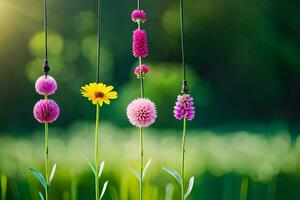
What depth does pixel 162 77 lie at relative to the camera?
1.31 meters

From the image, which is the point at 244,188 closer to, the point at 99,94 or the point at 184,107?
the point at 184,107

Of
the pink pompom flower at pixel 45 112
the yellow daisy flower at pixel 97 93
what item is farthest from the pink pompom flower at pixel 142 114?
the pink pompom flower at pixel 45 112

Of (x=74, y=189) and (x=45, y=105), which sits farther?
(x=74, y=189)

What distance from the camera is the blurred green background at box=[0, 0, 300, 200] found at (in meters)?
1.27

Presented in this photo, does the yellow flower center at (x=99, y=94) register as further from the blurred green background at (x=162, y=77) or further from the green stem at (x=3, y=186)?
the green stem at (x=3, y=186)

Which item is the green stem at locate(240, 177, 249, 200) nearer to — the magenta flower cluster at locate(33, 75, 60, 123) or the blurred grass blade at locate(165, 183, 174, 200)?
the blurred grass blade at locate(165, 183, 174, 200)

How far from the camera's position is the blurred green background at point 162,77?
1.27 m

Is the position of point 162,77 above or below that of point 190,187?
above

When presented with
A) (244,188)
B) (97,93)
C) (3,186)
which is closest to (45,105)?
(97,93)

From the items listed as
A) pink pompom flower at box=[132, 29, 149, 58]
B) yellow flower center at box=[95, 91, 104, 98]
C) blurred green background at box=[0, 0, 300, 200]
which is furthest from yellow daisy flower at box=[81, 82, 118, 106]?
blurred green background at box=[0, 0, 300, 200]

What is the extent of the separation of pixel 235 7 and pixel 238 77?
0.20m

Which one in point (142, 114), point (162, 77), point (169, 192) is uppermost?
point (162, 77)

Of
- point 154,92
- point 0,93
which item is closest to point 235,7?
point 154,92

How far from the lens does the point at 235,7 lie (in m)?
1.32
